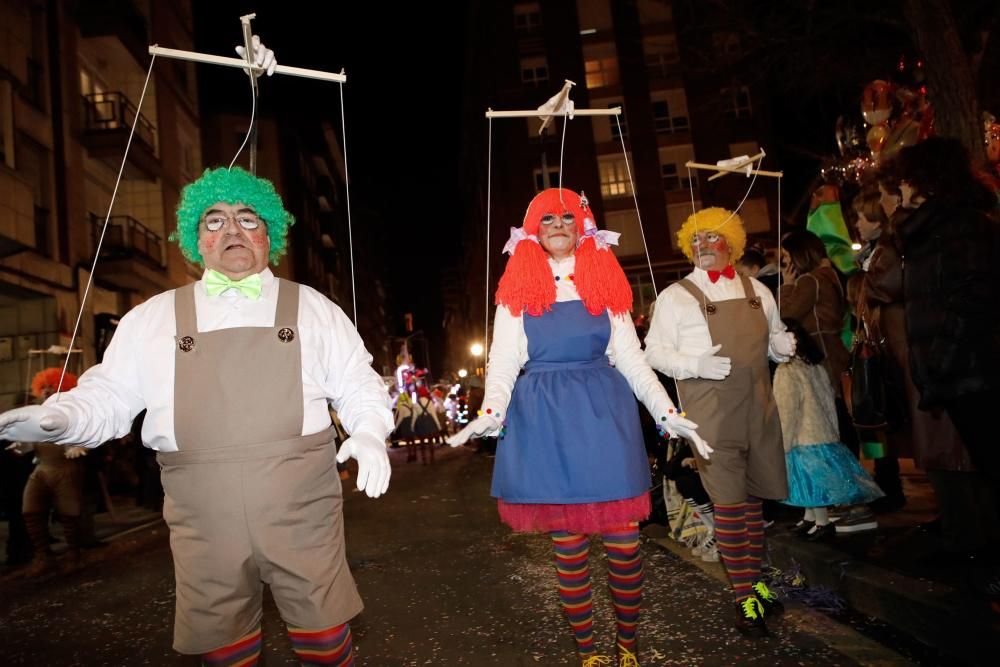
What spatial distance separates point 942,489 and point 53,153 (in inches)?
662

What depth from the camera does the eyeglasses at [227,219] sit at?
8.88 feet

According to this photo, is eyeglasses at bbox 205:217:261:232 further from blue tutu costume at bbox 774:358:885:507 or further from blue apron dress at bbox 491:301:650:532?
blue tutu costume at bbox 774:358:885:507

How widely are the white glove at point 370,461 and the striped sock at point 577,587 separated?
43.3 inches

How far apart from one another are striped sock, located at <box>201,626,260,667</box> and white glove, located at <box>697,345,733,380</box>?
2355 millimetres

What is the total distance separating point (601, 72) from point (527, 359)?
3669 centimetres

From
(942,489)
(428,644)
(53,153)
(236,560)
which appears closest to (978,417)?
(942,489)

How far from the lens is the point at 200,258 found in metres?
2.82

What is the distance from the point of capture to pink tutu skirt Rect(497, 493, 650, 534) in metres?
3.14

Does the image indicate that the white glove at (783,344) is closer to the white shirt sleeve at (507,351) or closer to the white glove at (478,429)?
the white shirt sleeve at (507,351)

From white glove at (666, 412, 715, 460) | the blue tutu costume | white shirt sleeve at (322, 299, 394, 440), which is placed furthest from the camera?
the blue tutu costume

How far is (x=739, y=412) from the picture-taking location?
3.77 m

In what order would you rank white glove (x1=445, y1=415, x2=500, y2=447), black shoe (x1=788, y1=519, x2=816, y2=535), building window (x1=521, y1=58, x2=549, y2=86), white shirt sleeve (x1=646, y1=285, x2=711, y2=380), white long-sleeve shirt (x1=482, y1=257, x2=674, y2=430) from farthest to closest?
building window (x1=521, y1=58, x2=549, y2=86) < black shoe (x1=788, y1=519, x2=816, y2=535) < white shirt sleeve (x1=646, y1=285, x2=711, y2=380) < white long-sleeve shirt (x1=482, y1=257, x2=674, y2=430) < white glove (x1=445, y1=415, x2=500, y2=447)

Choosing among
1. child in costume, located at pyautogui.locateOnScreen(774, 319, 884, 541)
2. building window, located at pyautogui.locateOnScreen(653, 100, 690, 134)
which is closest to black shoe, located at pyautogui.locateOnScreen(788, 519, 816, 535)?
child in costume, located at pyautogui.locateOnScreen(774, 319, 884, 541)

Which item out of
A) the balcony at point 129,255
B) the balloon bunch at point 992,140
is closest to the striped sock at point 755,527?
the balloon bunch at point 992,140
